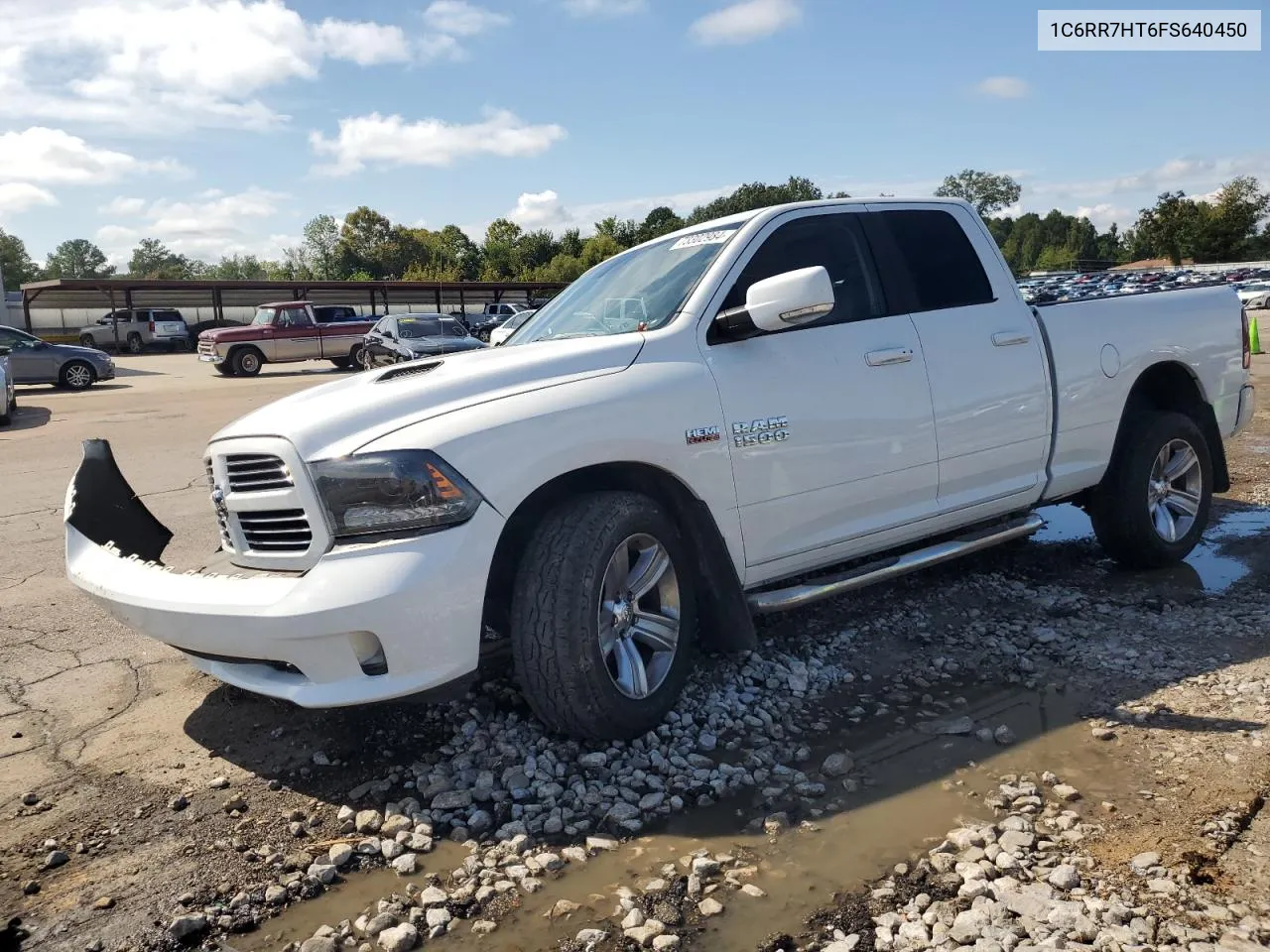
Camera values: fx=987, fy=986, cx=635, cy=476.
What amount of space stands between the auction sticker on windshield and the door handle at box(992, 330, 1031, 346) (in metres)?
1.41

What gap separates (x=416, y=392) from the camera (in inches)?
135

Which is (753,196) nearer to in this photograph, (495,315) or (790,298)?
(495,315)

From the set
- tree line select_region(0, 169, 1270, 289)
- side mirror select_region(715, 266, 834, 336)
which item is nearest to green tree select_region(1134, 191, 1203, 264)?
tree line select_region(0, 169, 1270, 289)

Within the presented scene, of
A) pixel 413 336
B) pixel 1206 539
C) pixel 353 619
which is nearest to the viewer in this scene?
pixel 353 619

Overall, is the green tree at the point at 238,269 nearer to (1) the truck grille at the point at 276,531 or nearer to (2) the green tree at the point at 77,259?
(2) the green tree at the point at 77,259

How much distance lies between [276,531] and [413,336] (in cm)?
2191

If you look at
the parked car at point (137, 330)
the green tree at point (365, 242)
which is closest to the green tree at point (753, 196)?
the green tree at point (365, 242)

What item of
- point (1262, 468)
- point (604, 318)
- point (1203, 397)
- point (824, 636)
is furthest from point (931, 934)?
point (1262, 468)

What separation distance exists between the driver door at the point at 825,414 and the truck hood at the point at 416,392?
0.48 metres

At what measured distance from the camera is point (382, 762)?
11.7 ft

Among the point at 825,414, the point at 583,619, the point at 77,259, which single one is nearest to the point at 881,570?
the point at 825,414

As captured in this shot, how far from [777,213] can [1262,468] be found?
6.52 meters

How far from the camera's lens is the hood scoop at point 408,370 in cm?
377

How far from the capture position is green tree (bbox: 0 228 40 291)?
106062 millimetres
